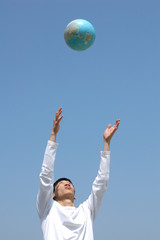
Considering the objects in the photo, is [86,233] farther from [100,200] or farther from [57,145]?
[57,145]

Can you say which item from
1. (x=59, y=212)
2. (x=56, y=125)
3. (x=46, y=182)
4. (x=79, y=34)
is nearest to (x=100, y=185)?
(x=59, y=212)

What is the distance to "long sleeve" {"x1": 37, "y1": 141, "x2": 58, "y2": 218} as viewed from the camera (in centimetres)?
636

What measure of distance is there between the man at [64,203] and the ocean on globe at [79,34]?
302 cm

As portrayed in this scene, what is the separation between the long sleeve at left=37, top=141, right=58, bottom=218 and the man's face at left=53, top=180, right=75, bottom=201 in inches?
16.5

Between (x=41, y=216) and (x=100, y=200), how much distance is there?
1.24m

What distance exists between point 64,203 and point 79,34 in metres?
4.73

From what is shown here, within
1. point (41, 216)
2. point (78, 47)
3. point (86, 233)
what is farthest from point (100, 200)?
point (78, 47)

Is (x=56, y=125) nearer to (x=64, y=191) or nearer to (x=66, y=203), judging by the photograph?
(x=64, y=191)

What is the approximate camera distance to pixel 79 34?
9250mm

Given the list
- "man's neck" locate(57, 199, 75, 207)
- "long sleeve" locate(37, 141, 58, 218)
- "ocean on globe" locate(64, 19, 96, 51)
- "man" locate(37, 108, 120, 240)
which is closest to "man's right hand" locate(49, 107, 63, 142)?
"man" locate(37, 108, 120, 240)

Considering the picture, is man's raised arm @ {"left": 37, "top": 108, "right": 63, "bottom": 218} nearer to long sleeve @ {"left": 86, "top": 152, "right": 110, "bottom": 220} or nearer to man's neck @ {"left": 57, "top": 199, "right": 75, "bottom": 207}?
man's neck @ {"left": 57, "top": 199, "right": 75, "bottom": 207}

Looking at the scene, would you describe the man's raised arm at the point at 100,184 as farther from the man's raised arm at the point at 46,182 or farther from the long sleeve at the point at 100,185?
the man's raised arm at the point at 46,182

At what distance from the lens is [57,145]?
22.1 feet

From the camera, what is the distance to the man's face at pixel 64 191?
6840 mm
